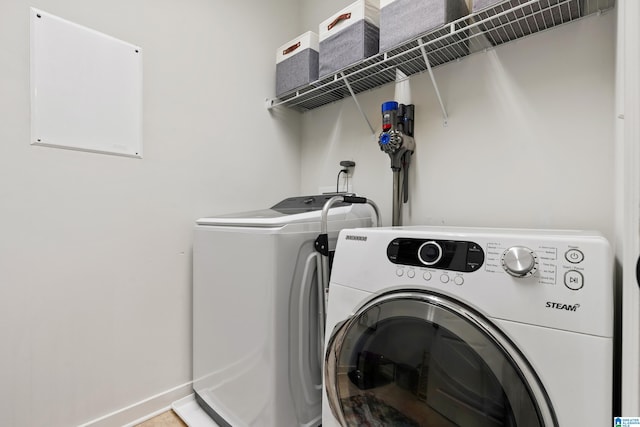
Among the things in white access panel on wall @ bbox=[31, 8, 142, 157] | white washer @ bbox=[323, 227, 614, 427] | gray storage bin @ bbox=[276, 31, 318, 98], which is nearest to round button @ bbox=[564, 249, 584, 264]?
white washer @ bbox=[323, 227, 614, 427]

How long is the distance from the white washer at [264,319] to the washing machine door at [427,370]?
239 millimetres

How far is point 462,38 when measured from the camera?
1.22 m

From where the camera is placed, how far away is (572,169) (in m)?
1.11

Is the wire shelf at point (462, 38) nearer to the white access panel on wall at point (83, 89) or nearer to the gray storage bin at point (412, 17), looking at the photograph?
the gray storage bin at point (412, 17)

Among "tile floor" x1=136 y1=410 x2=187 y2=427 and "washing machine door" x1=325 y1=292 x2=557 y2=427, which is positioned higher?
"washing machine door" x1=325 y1=292 x2=557 y2=427

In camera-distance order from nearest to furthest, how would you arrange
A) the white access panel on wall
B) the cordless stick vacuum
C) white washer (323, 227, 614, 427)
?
white washer (323, 227, 614, 427) < the white access panel on wall < the cordless stick vacuum

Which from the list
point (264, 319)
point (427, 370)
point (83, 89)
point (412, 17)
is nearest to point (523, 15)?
point (412, 17)

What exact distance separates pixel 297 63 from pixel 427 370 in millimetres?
1621

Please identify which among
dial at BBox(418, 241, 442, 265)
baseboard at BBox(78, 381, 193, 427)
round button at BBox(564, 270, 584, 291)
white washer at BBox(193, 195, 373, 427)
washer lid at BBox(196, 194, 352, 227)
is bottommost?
baseboard at BBox(78, 381, 193, 427)

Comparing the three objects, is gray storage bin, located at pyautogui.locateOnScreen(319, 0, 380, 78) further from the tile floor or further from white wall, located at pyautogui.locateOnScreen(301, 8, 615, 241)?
the tile floor

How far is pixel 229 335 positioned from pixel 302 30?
2.00 metres

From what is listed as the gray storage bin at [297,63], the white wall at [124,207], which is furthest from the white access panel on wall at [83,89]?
the gray storage bin at [297,63]

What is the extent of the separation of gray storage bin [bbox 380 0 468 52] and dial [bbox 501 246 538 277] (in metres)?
0.91

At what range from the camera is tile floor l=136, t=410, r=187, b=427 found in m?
1.37
